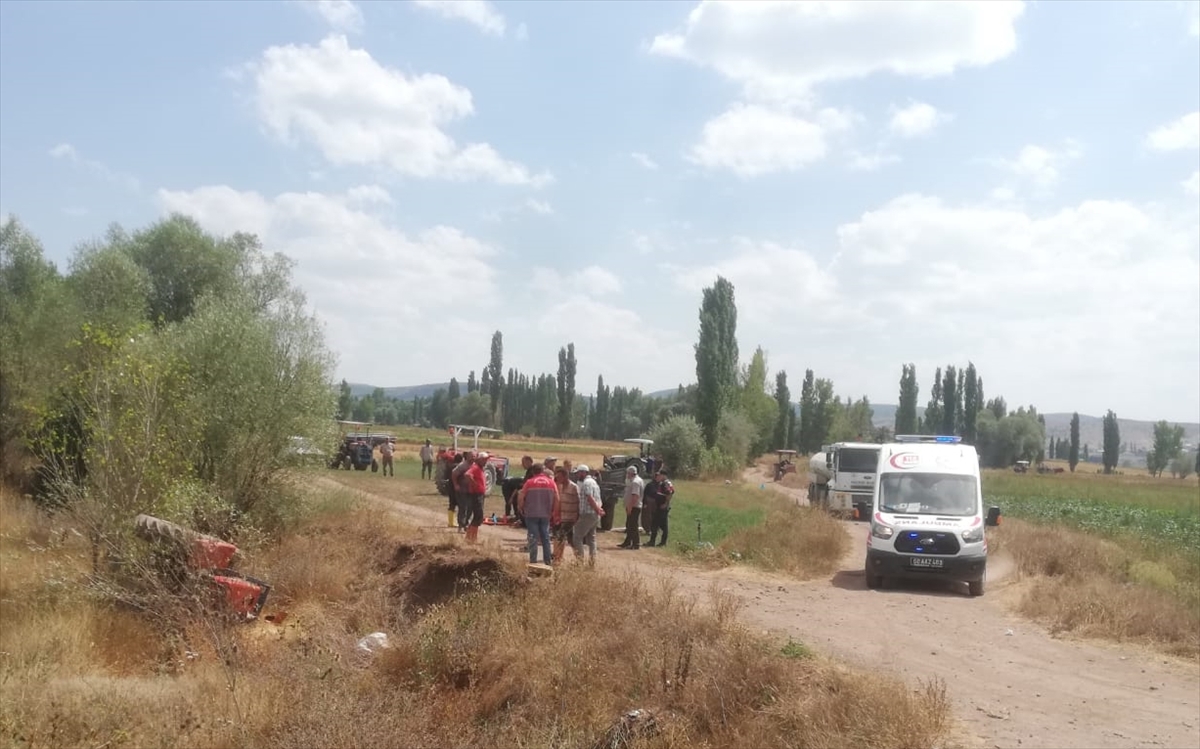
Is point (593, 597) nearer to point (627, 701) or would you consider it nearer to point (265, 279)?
point (627, 701)

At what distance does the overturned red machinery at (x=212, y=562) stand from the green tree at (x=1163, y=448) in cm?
13565

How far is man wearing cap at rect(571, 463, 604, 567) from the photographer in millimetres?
15258

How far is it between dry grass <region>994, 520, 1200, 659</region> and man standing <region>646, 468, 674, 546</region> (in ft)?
21.9

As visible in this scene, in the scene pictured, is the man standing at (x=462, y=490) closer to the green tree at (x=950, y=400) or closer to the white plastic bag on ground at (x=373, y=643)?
the white plastic bag on ground at (x=373, y=643)

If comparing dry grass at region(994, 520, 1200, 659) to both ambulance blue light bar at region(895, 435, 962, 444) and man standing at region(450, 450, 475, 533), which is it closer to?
ambulance blue light bar at region(895, 435, 962, 444)

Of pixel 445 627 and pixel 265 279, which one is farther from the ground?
pixel 265 279

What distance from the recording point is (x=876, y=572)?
16266mm

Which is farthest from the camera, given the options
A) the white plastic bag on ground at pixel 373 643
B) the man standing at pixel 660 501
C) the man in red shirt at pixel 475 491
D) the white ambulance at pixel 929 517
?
the man standing at pixel 660 501

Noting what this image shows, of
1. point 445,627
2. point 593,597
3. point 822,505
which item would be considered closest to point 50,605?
point 445,627

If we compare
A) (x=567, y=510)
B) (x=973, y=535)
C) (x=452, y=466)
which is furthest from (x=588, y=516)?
(x=452, y=466)

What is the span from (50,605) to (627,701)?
9538 millimetres

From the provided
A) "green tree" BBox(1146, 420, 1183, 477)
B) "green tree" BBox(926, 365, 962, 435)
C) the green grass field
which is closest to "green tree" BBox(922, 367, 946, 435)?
"green tree" BBox(926, 365, 962, 435)

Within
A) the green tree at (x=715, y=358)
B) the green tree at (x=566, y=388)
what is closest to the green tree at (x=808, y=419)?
the green tree at (x=566, y=388)

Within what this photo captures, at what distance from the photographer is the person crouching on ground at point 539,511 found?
14953 millimetres
